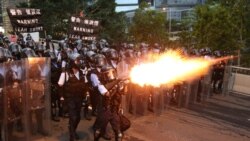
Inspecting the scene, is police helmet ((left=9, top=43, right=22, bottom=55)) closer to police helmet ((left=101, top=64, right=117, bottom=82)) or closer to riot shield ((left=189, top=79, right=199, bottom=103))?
police helmet ((left=101, top=64, right=117, bottom=82))

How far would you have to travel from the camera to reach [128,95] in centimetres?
1199

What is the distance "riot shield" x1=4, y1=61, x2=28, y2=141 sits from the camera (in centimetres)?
870

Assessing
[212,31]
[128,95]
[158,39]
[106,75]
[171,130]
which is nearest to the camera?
[106,75]

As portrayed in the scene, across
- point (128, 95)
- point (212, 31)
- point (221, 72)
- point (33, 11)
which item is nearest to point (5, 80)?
point (128, 95)

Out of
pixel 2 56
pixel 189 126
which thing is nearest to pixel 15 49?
pixel 2 56

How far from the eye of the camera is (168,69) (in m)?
13.9

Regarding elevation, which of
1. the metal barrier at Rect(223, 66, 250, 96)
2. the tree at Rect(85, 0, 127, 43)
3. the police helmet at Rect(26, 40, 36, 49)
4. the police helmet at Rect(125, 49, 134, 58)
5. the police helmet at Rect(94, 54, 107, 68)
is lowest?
the metal barrier at Rect(223, 66, 250, 96)

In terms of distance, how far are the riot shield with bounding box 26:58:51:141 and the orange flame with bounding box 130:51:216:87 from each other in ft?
9.78

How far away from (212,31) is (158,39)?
3464mm

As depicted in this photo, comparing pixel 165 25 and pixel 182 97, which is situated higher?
pixel 165 25

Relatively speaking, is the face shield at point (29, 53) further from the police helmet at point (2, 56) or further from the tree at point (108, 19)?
the tree at point (108, 19)

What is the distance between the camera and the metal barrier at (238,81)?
1703cm

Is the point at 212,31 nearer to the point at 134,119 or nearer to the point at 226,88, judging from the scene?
the point at 226,88

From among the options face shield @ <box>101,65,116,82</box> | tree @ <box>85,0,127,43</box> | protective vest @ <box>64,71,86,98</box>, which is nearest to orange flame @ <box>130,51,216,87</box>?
face shield @ <box>101,65,116,82</box>
